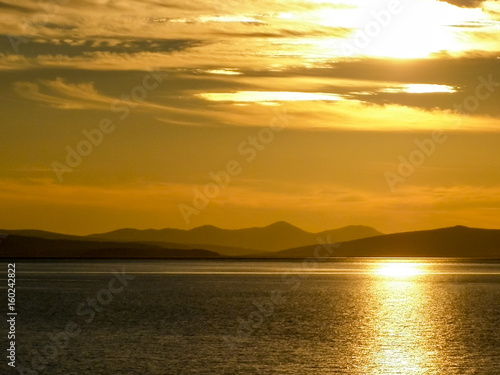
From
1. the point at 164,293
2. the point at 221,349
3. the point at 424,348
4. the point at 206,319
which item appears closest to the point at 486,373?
the point at 424,348

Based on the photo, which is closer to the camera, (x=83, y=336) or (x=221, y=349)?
(x=221, y=349)

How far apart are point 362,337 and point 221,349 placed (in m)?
12.6

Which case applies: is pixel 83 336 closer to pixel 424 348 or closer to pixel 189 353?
pixel 189 353

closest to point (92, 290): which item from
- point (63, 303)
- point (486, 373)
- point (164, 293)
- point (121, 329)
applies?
point (164, 293)

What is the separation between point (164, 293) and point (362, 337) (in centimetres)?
6278

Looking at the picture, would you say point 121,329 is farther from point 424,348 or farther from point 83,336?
point 424,348

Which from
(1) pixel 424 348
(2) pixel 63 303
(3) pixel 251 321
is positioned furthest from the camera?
(2) pixel 63 303

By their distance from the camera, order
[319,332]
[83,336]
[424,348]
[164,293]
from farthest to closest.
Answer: [164,293] → [319,332] → [83,336] → [424,348]

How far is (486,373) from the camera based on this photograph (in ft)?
155

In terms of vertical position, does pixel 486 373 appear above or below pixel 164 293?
below

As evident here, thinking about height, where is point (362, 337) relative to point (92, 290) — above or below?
below

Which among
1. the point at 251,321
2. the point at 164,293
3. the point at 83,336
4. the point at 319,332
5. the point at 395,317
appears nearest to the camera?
the point at 83,336

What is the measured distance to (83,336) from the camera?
6272 centimetres

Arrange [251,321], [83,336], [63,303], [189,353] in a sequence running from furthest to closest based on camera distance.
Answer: [63,303] < [251,321] < [83,336] < [189,353]
